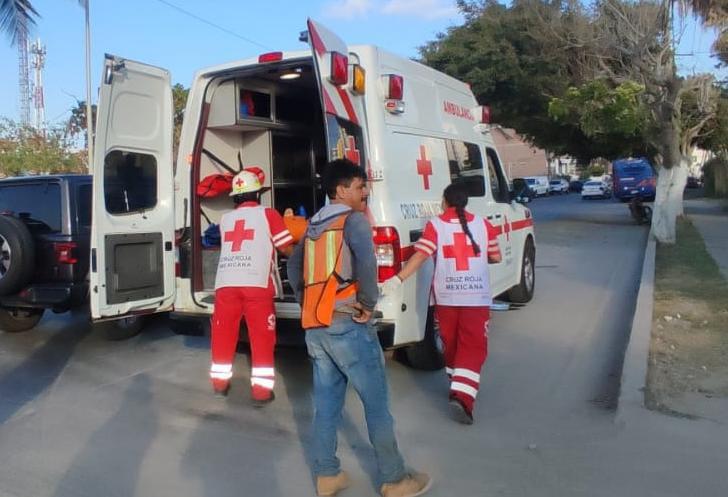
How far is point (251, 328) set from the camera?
559 centimetres

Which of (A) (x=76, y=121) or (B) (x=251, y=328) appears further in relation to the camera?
(A) (x=76, y=121)

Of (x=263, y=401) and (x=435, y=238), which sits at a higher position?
(x=435, y=238)

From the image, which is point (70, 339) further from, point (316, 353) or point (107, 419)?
point (316, 353)

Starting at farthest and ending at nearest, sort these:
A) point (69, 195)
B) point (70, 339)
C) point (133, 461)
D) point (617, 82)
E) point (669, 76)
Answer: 1. point (617, 82)
2. point (669, 76)
3. point (70, 339)
4. point (69, 195)
5. point (133, 461)

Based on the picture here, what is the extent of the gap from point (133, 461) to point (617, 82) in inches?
621

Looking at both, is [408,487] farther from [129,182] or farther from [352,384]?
[129,182]

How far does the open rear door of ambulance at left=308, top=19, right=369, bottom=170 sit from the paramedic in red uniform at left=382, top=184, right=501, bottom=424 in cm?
74

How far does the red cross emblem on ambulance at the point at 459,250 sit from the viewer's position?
532 cm

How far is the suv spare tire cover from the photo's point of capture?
23.4 ft

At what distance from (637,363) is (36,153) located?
91.5 feet

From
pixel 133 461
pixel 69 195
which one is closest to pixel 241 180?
pixel 133 461

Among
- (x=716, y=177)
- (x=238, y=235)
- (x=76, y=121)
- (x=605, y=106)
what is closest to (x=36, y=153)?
(x=76, y=121)

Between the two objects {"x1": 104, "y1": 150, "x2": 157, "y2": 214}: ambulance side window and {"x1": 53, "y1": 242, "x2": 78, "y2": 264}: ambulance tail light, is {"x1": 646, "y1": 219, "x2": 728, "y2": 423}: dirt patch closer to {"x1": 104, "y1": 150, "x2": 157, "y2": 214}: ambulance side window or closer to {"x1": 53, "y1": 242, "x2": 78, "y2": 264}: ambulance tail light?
{"x1": 104, "y1": 150, "x2": 157, "y2": 214}: ambulance side window

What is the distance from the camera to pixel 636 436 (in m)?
4.93
